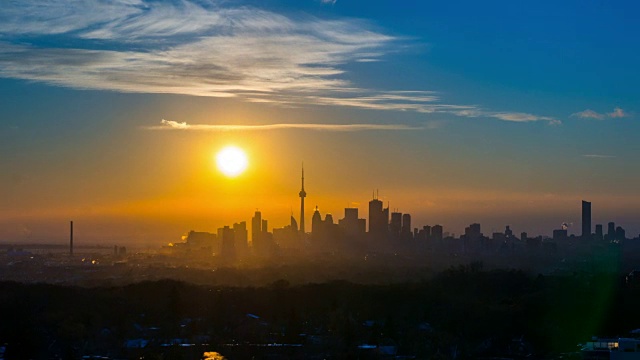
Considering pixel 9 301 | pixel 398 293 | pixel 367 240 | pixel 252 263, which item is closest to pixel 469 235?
pixel 367 240

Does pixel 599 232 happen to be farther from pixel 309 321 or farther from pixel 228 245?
pixel 309 321

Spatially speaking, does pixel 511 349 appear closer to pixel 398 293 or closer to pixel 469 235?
pixel 398 293

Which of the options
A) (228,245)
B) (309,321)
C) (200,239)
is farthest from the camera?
(200,239)

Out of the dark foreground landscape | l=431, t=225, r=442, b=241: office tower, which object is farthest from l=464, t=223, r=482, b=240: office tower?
the dark foreground landscape

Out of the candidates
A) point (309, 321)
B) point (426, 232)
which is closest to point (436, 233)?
point (426, 232)

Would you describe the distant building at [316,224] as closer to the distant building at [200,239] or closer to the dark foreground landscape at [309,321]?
the distant building at [200,239]

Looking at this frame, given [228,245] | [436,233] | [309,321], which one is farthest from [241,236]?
[309,321]

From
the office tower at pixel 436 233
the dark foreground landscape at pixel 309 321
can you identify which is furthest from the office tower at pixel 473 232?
the dark foreground landscape at pixel 309 321

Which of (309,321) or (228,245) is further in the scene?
(228,245)

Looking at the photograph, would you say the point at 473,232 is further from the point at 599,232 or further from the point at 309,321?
the point at 309,321

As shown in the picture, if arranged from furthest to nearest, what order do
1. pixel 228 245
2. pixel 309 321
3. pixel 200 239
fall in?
1. pixel 200 239
2. pixel 228 245
3. pixel 309 321
